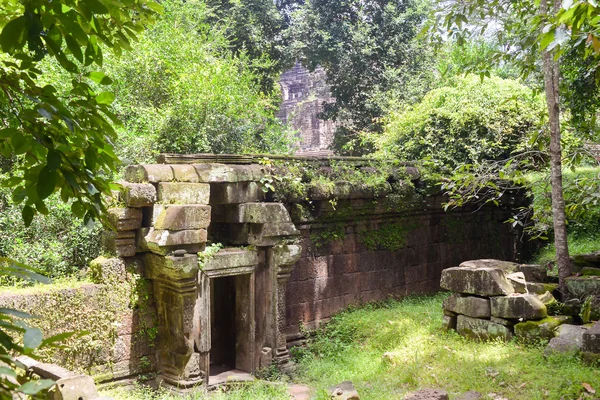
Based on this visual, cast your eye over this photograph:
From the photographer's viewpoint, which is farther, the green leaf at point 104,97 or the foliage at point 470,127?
the foliage at point 470,127

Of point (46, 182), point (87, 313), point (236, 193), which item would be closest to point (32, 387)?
point (46, 182)

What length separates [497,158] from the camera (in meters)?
11.5

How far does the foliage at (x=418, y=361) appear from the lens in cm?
546

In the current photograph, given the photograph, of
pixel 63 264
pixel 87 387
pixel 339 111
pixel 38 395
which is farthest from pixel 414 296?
pixel 339 111

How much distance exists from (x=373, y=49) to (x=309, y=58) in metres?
2.48

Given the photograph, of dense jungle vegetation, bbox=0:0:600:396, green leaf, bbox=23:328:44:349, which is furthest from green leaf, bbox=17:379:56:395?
dense jungle vegetation, bbox=0:0:600:396

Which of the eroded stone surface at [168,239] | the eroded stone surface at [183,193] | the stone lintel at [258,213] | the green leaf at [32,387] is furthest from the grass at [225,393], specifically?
the green leaf at [32,387]

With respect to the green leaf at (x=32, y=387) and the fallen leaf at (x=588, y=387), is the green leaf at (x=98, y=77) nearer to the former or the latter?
the green leaf at (x=32, y=387)

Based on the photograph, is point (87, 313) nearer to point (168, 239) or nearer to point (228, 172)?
point (168, 239)

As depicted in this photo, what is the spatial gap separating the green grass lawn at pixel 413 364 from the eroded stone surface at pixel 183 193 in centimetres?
234

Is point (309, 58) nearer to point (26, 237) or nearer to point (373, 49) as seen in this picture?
point (373, 49)

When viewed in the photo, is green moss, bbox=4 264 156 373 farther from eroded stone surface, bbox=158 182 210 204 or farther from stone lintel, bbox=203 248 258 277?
eroded stone surface, bbox=158 182 210 204

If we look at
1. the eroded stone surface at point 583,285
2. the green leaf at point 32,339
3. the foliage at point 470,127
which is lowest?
the eroded stone surface at point 583,285

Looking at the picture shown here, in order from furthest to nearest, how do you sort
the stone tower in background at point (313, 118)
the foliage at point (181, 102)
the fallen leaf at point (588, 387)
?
the stone tower in background at point (313, 118) < the foliage at point (181, 102) < the fallen leaf at point (588, 387)
